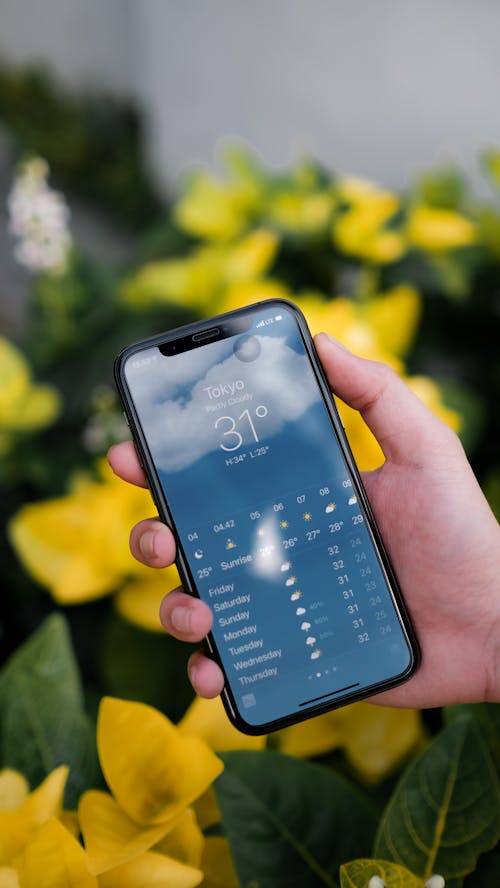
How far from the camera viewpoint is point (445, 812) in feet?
1.56

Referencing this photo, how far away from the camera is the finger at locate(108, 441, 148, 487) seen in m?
0.61

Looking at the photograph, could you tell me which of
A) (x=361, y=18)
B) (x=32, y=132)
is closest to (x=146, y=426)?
(x=361, y=18)

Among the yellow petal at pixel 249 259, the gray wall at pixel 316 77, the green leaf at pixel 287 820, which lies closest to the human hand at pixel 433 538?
the green leaf at pixel 287 820

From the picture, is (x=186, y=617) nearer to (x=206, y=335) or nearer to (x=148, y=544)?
(x=148, y=544)

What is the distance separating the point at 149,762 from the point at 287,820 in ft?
0.29

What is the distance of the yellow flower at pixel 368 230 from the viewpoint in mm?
1048

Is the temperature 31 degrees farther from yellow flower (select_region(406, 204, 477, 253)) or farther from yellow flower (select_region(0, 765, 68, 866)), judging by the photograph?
yellow flower (select_region(406, 204, 477, 253))

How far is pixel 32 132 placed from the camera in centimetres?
252

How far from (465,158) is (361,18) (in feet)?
1.10

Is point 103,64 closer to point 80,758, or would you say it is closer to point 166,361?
point 166,361

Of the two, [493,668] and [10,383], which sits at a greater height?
[10,383]

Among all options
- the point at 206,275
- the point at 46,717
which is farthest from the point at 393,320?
the point at 46,717

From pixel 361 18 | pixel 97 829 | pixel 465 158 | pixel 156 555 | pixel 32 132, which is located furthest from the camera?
pixel 32 132

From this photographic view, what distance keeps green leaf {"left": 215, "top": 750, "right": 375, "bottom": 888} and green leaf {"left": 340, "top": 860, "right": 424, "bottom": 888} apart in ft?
0.25
